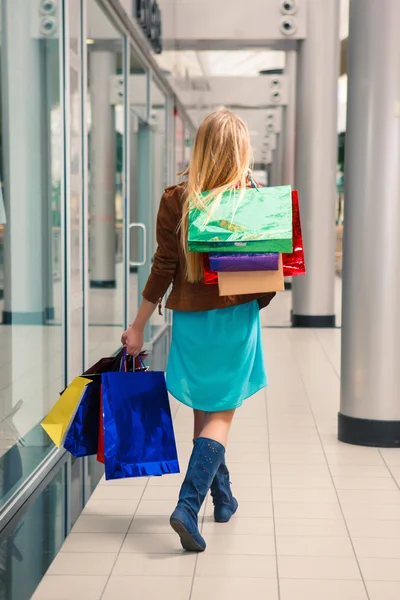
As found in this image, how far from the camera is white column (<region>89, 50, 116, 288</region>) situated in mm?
5594

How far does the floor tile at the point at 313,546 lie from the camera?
2959mm

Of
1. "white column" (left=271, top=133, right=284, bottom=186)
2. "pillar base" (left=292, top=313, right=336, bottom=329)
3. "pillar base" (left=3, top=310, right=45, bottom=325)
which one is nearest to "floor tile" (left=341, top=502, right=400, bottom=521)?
"pillar base" (left=3, top=310, right=45, bottom=325)

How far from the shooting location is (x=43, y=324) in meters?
4.05

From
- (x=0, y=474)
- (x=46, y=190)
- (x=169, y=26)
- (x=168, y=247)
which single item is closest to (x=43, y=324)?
(x=46, y=190)

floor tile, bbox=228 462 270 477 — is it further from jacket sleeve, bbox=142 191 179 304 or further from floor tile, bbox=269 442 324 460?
jacket sleeve, bbox=142 191 179 304

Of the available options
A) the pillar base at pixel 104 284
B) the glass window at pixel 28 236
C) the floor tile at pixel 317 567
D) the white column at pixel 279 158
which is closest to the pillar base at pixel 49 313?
the glass window at pixel 28 236

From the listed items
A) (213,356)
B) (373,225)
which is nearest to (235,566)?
(213,356)

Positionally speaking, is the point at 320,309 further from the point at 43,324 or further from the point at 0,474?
the point at 0,474

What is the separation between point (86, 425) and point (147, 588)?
24.5 inches

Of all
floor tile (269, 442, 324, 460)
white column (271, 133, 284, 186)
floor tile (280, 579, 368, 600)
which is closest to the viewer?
floor tile (280, 579, 368, 600)

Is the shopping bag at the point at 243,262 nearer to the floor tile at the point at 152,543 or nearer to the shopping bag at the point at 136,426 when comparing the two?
the shopping bag at the point at 136,426

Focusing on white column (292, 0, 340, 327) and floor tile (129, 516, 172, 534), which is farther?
white column (292, 0, 340, 327)

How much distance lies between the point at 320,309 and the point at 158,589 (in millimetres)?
7877

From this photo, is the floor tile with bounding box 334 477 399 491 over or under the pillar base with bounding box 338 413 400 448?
under
